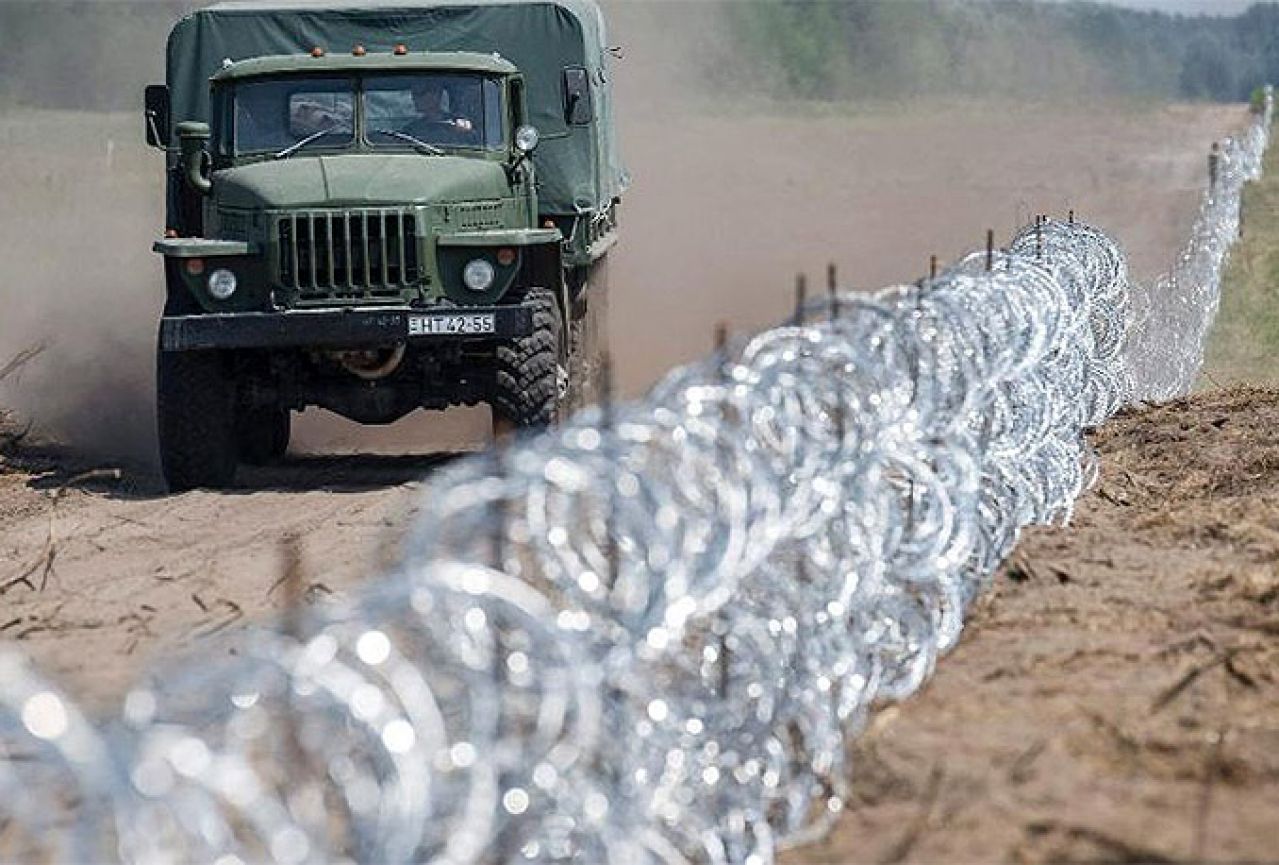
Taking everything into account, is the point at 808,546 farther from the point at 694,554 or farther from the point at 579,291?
the point at 579,291

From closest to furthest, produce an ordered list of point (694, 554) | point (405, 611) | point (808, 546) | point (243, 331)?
point (405, 611), point (694, 554), point (808, 546), point (243, 331)

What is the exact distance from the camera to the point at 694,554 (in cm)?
670

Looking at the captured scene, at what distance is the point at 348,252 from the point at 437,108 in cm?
141

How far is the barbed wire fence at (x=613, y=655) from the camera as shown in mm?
5281

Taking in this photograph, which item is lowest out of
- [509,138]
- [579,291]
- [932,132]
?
[932,132]

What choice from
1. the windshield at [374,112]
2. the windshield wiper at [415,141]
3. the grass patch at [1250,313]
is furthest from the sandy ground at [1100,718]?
the grass patch at [1250,313]

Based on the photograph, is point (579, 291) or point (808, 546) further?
point (579, 291)

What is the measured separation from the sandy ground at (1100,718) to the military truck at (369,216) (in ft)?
13.9

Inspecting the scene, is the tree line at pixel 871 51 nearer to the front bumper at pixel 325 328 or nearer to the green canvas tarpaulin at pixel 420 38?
the green canvas tarpaulin at pixel 420 38

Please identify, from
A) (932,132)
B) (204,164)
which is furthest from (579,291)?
(932,132)

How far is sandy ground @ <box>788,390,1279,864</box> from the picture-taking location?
7070mm

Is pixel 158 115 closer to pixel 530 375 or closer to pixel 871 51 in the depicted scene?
pixel 530 375

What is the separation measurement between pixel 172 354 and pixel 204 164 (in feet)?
3.98

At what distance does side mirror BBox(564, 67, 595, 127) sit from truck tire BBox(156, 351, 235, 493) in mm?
2470
